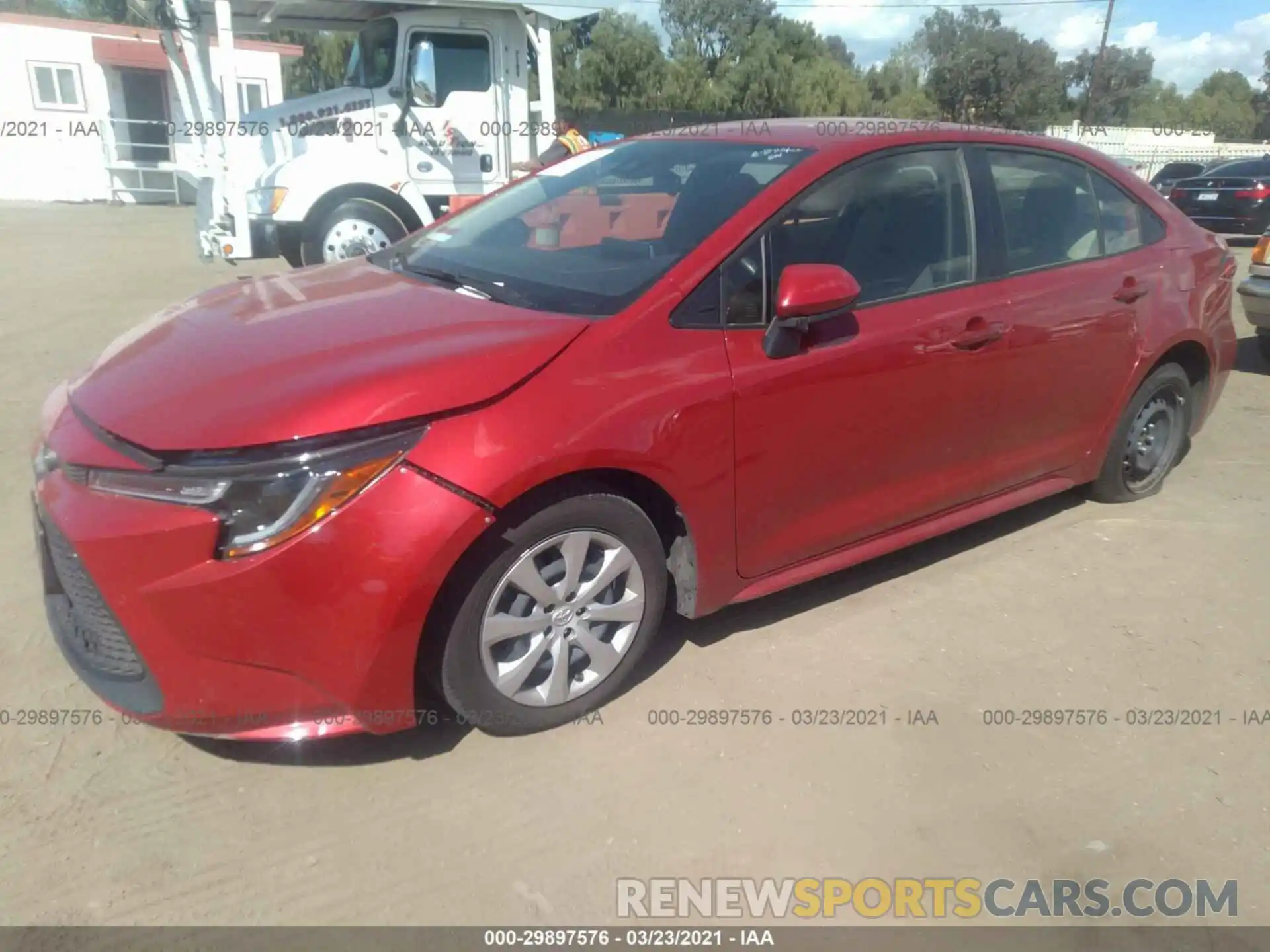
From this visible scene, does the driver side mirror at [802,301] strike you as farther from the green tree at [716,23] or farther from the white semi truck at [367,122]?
the green tree at [716,23]

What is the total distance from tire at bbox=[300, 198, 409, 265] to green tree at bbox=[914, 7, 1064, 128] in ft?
124

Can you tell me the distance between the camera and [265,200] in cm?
918

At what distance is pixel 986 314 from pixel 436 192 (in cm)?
738

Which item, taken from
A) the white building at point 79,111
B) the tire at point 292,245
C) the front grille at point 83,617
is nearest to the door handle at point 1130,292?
the front grille at point 83,617

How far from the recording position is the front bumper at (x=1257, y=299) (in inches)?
273

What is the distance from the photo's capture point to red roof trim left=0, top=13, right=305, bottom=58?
21.6 meters

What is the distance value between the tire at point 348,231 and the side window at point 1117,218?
6.48 meters

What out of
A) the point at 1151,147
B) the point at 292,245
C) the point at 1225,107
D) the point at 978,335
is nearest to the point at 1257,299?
the point at 978,335

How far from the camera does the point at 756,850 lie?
2.56 meters

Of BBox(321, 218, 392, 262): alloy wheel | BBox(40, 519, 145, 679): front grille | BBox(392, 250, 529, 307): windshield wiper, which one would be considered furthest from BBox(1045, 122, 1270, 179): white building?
BBox(40, 519, 145, 679): front grille

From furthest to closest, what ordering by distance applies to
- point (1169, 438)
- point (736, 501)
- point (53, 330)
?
point (53, 330), point (1169, 438), point (736, 501)

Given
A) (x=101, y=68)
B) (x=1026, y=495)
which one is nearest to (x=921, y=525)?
(x=1026, y=495)

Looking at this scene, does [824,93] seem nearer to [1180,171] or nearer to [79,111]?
[1180,171]

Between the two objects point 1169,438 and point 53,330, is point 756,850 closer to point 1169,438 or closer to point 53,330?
point 1169,438
